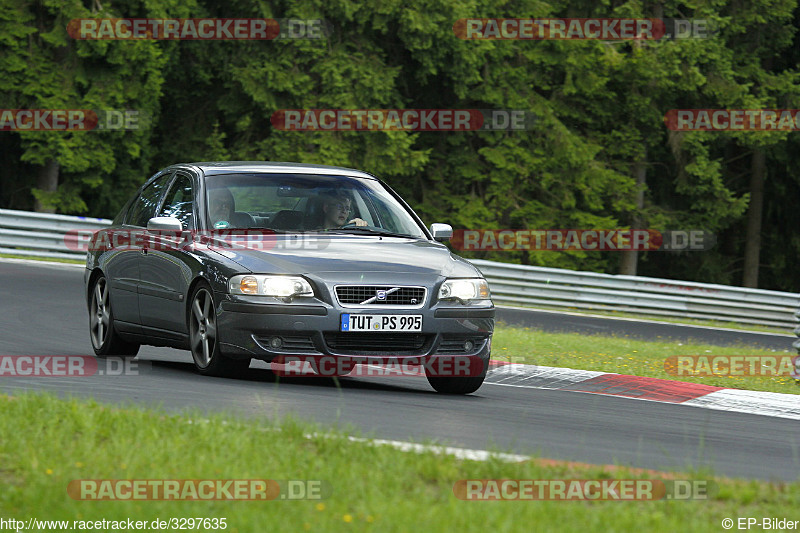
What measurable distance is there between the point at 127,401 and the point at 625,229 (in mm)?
30828

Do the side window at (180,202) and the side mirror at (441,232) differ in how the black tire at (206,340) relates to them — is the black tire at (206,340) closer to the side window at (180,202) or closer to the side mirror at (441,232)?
the side window at (180,202)

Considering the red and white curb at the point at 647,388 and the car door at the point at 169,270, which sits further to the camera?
the red and white curb at the point at 647,388

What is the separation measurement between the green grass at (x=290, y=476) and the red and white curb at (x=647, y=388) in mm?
4424

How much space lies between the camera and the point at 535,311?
2419 centimetres

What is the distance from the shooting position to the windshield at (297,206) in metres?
9.96

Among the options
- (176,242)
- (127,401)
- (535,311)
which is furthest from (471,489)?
(535,311)
